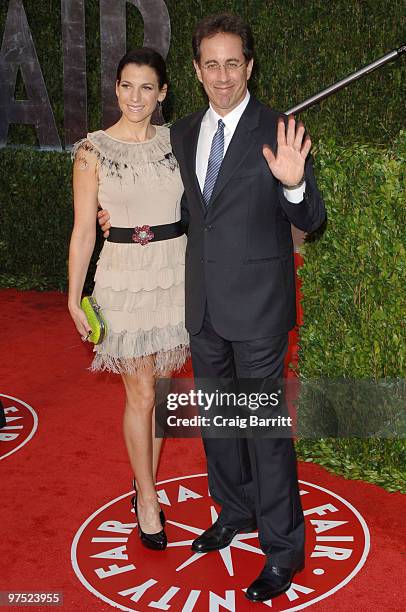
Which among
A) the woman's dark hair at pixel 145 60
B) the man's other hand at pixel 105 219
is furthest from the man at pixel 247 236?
the man's other hand at pixel 105 219

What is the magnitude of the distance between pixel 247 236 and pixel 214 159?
335mm

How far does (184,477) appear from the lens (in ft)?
15.0

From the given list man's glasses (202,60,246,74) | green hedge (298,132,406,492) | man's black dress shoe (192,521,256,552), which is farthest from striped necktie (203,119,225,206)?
man's black dress shoe (192,521,256,552)

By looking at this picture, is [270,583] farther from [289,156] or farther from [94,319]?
[289,156]

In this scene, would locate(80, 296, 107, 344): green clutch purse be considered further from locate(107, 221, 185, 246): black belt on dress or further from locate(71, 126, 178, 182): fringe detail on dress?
locate(71, 126, 178, 182): fringe detail on dress

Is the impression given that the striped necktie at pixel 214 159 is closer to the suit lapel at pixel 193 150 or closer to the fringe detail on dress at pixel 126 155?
the suit lapel at pixel 193 150

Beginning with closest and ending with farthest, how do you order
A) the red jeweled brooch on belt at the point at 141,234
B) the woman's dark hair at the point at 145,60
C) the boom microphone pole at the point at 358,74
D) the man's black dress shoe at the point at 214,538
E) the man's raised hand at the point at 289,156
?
the man's raised hand at the point at 289,156
the woman's dark hair at the point at 145,60
the red jeweled brooch on belt at the point at 141,234
the man's black dress shoe at the point at 214,538
the boom microphone pole at the point at 358,74

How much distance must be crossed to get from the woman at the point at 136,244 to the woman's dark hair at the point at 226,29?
321mm

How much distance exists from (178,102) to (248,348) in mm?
5188

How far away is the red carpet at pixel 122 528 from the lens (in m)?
3.50

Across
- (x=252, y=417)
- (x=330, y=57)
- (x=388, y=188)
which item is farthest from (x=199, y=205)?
(x=330, y=57)

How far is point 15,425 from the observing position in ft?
17.5

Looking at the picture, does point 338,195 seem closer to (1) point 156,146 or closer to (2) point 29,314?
Answer: (1) point 156,146

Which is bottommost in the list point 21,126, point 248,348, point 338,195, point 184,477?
point 184,477
